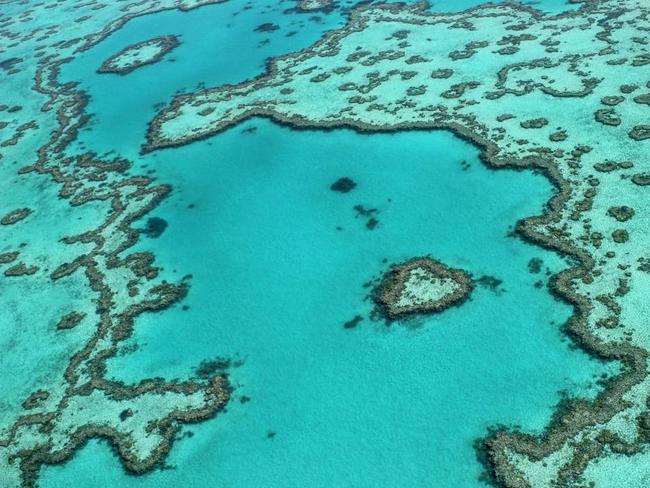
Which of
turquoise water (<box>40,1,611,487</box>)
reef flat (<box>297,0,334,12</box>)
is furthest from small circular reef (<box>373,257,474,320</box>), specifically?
reef flat (<box>297,0,334,12</box>)

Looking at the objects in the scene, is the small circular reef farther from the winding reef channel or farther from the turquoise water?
the turquoise water

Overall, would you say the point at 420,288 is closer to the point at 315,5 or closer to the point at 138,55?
the point at 315,5

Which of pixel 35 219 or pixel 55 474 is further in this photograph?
pixel 35 219

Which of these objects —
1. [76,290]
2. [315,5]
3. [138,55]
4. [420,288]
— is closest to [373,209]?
[420,288]

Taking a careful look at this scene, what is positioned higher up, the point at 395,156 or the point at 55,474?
the point at 395,156

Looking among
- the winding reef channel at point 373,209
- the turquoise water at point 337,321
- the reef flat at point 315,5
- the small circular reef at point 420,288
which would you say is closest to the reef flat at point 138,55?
the winding reef channel at point 373,209

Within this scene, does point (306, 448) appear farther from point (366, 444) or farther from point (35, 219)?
point (35, 219)

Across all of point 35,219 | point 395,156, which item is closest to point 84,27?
point 35,219
